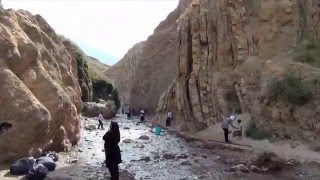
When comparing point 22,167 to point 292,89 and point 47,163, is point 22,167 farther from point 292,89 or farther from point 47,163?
point 292,89

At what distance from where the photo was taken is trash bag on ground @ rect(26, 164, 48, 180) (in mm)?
11617

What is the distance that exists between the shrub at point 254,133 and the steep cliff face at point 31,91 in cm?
859

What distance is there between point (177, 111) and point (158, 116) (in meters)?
5.80

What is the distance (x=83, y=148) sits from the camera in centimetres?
1956

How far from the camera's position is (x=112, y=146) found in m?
9.98

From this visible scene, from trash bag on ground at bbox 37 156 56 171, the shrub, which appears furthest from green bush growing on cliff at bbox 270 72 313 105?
trash bag on ground at bbox 37 156 56 171

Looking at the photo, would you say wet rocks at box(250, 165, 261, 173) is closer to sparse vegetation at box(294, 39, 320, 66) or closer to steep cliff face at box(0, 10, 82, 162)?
steep cliff face at box(0, 10, 82, 162)

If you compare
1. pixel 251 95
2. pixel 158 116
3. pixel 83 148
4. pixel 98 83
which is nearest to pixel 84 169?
pixel 83 148

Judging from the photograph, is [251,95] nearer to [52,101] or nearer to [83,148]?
[83,148]

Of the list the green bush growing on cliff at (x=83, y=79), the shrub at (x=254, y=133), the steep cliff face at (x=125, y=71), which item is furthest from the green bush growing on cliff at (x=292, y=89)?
the steep cliff face at (x=125, y=71)

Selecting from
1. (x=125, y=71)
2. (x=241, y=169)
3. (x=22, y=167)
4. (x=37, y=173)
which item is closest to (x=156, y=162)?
(x=241, y=169)

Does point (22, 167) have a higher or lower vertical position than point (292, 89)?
lower

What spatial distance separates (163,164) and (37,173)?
5745 millimetres

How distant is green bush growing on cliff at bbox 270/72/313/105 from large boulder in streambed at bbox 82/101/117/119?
28.4m
